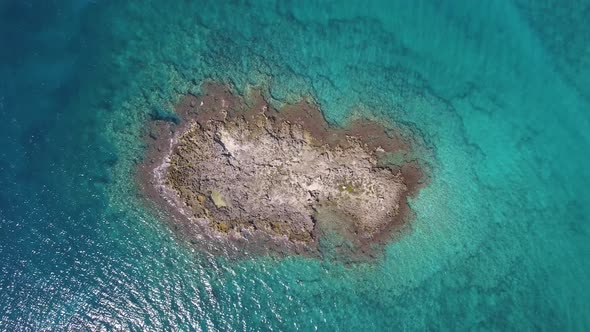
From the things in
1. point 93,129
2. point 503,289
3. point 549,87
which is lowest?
point 93,129

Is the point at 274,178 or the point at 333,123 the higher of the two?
the point at 333,123

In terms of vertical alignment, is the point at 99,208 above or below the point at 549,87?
below

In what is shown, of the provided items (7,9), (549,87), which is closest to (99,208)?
(7,9)

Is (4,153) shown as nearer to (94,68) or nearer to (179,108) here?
(94,68)

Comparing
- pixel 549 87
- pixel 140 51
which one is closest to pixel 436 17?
pixel 549 87
